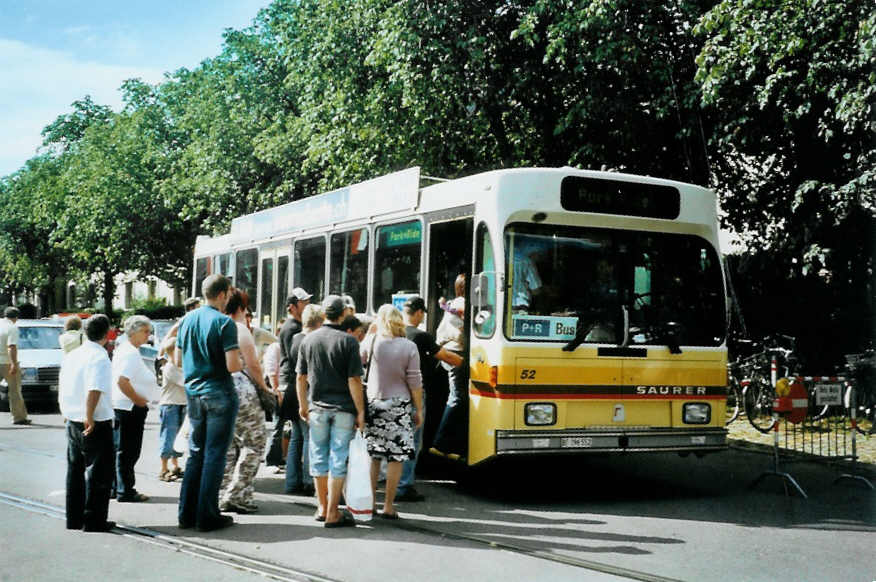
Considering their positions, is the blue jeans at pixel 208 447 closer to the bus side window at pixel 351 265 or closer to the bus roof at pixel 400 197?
the bus roof at pixel 400 197

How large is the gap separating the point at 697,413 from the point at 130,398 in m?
5.18

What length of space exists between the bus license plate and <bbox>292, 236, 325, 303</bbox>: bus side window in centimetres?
481

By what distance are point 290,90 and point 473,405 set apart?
21.4m

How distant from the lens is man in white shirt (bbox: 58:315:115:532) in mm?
7145

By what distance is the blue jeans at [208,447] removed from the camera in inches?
282

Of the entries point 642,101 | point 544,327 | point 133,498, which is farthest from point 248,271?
point 544,327

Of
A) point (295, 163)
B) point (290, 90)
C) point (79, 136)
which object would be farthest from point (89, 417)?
point (79, 136)

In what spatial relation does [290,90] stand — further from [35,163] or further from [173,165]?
[35,163]

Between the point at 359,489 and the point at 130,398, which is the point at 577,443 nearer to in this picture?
the point at 359,489

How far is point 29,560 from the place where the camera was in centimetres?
626

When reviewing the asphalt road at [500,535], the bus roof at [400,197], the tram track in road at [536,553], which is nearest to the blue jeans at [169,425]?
the asphalt road at [500,535]

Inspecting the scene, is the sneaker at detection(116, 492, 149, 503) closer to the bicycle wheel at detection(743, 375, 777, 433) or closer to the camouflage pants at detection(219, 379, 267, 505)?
the camouflage pants at detection(219, 379, 267, 505)

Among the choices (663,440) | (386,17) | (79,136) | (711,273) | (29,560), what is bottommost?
(29,560)

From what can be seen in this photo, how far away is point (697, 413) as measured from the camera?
9.13 meters
